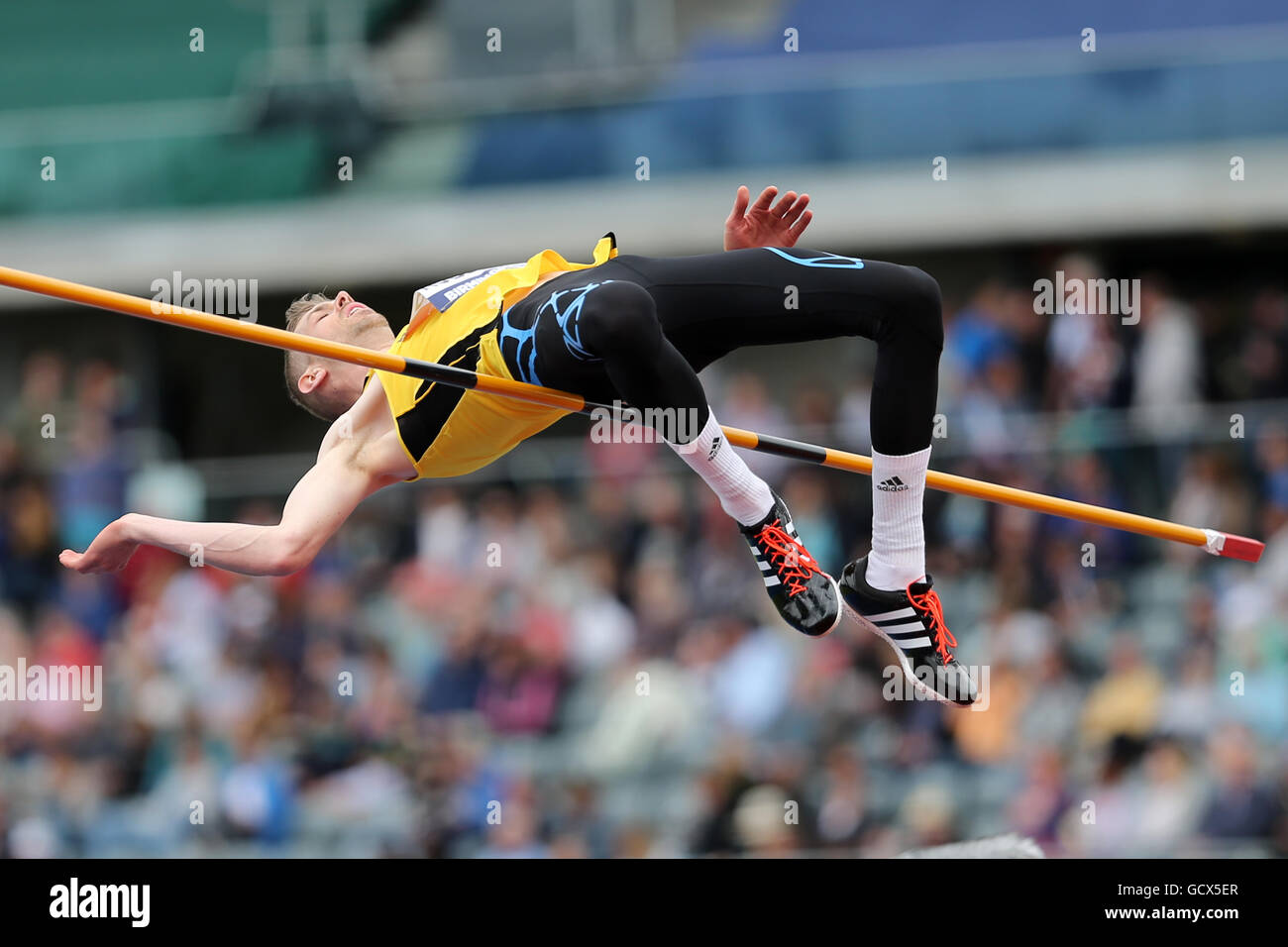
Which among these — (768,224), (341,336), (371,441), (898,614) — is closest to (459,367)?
(371,441)

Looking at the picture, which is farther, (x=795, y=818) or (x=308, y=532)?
(x=795, y=818)

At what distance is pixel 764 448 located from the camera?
5.84m

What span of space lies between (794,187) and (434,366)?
7.66 metres

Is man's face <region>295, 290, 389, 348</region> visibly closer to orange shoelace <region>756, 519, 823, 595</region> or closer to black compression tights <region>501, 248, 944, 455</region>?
black compression tights <region>501, 248, 944, 455</region>

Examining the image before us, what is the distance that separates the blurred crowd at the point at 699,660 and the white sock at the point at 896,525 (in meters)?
3.39

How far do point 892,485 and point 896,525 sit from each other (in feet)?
0.47

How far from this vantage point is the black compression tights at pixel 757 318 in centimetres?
541

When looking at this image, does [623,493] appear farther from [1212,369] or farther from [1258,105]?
[1258,105]

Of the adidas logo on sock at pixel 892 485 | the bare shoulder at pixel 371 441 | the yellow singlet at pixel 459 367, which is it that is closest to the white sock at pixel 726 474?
the adidas logo on sock at pixel 892 485

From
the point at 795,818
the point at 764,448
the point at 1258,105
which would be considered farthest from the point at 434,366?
the point at 1258,105

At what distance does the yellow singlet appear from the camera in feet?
18.8

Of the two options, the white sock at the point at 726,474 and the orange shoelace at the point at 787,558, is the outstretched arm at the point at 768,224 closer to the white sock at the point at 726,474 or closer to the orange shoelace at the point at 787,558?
the white sock at the point at 726,474

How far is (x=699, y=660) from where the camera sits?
984 centimetres
